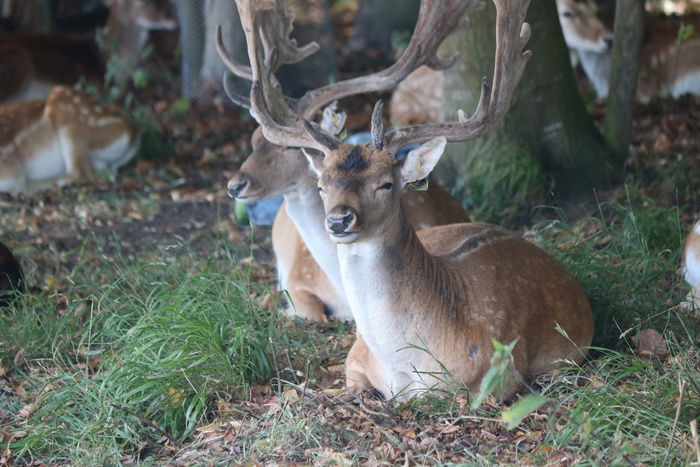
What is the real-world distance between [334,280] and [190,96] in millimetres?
6831

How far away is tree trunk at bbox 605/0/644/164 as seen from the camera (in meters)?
7.17

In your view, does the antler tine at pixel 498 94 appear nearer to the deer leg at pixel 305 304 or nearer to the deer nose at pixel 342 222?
the deer nose at pixel 342 222

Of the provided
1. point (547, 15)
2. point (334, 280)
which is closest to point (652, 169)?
point (547, 15)

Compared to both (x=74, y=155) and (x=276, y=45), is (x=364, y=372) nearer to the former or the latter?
(x=276, y=45)

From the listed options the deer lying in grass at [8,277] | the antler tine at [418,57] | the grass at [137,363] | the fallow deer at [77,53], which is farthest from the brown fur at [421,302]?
the fallow deer at [77,53]

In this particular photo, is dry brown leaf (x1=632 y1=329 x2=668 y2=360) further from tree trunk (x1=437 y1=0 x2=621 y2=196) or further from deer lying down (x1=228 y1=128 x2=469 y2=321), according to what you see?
tree trunk (x1=437 y1=0 x2=621 y2=196)

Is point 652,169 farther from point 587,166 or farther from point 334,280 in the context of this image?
point 334,280

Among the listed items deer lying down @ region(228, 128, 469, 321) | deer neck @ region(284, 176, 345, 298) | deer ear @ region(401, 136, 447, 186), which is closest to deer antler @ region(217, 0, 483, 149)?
deer lying down @ region(228, 128, 469, 321)

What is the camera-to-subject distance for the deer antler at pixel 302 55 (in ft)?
17.9

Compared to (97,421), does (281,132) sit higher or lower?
higher

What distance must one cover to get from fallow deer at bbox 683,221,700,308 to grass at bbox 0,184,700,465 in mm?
112

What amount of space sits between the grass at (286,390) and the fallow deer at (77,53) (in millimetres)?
5952

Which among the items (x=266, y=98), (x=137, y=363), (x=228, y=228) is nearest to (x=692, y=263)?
(x=266, y=98)

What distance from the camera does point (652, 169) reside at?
7.85 m
